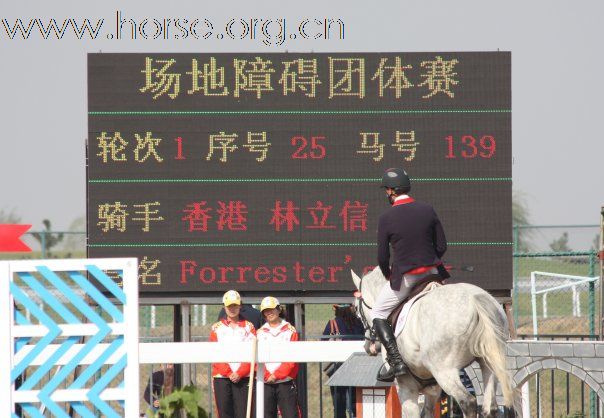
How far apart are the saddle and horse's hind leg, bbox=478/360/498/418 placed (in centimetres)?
77

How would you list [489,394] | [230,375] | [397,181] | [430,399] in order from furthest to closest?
1. [230,375]
2. [430,399]
3. [397,181]
4. [489,394]

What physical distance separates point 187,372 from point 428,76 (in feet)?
13.7

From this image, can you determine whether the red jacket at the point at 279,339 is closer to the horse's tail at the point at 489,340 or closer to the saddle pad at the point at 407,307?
the saddle pad at the point at 407,307

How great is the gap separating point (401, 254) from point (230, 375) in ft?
11.3

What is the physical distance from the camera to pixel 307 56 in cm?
1472

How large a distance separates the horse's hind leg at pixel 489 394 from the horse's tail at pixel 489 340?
11cm

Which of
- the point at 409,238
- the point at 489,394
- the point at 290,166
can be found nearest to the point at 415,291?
the point at 409,238

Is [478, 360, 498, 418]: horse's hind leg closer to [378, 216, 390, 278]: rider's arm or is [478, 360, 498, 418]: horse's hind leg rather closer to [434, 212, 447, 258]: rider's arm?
[434, 212, 447, 258]: rider's arm

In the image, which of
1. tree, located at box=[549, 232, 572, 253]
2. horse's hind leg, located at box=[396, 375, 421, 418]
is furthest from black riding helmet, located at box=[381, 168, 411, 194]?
tree, located at box=[549, 232, 572, 253]

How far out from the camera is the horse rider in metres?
10.7

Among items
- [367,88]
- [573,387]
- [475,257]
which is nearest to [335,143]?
[367,88]

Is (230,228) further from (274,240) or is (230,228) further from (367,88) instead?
(367,88)

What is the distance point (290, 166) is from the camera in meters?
14.7

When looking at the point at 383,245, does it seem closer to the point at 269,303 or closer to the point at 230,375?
the point at 269,303
